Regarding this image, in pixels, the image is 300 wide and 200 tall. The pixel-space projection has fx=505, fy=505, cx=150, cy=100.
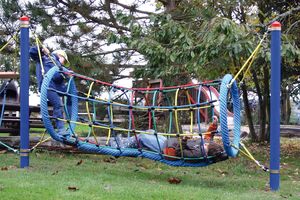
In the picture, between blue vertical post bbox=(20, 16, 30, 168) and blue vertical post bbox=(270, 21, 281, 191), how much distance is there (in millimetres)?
3248

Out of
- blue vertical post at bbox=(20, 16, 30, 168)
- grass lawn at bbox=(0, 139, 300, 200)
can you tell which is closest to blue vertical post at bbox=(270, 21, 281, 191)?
grass lawn at bbox=(0, 139, 300, 200)

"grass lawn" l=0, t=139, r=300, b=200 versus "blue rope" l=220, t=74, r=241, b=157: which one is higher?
"blue rope" l=220, t=74, r=241, b=157

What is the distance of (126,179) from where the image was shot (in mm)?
6367

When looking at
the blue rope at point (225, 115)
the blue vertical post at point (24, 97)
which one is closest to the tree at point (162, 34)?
the blue rope at point (225, 115)

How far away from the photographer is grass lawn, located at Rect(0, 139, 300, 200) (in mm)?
5193

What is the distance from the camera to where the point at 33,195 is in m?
4.91

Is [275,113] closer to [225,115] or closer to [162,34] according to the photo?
[225,115]

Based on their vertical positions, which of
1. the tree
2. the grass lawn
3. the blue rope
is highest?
the tree

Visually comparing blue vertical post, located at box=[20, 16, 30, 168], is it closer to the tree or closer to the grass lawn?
the grass lawn

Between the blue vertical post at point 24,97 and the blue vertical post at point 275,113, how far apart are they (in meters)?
3.25

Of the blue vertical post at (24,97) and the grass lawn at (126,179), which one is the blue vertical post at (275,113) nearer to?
the grass lawn at (126,179)

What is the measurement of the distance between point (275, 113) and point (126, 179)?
6.59 ft

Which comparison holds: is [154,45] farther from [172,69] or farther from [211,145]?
[211,145]

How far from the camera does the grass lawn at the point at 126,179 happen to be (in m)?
5.19
